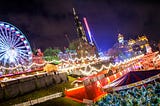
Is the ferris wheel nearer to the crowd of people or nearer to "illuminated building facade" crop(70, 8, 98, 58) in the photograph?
the crowd of people

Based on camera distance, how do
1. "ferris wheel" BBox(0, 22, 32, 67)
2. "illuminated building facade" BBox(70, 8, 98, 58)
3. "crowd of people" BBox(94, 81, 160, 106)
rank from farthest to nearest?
"illuminated building facade" BBox(70, 8, 98, 58), "ferris wheel" BBox(0, 22, 32, 67), "crowd of people" BBox(94, 81, 160, 106)

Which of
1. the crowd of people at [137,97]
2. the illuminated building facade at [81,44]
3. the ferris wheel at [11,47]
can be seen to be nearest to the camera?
the crowd of people at [137,97]

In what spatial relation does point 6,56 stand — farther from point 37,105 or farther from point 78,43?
point 78,43

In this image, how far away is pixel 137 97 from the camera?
12.0 meters

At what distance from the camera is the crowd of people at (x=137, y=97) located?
10.6 m

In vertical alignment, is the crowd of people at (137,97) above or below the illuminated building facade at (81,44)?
below

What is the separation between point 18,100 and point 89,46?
263 feet

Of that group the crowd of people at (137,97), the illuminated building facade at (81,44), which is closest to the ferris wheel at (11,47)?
the crowd of people at (137,97)

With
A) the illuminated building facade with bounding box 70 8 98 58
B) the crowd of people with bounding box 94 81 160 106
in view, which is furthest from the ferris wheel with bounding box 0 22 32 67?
the illuminated building facade with bounding box 70 8 98 58

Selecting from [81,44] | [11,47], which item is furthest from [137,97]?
[81,44]

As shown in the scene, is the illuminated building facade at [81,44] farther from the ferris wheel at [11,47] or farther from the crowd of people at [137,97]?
the crowd of people at [137,97]

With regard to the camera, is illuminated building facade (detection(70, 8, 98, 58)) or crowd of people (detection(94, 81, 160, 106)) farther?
illuminated building facade (detection(70, 8, 98, 58))

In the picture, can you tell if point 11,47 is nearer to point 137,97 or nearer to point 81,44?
point 137,97

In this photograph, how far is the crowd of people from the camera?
10641 mm
